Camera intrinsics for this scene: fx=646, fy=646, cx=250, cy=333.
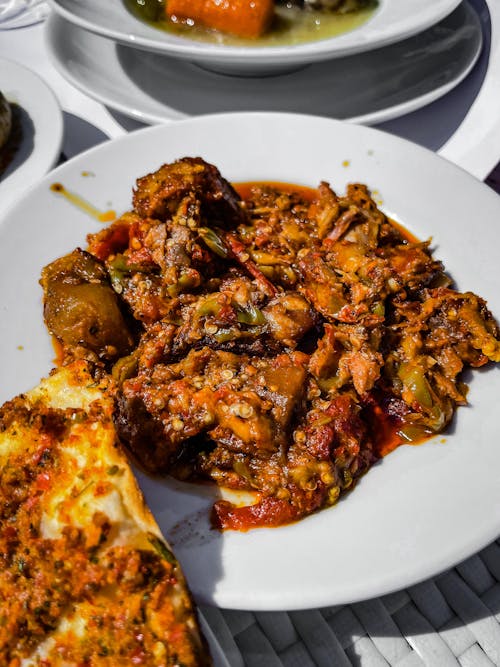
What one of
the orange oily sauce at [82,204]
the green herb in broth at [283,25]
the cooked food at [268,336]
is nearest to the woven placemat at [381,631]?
the cooked food at [268,336]

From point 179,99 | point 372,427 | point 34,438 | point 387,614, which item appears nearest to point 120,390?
point 34,438

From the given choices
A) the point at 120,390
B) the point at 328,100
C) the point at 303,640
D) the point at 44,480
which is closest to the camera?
the point at 44,480

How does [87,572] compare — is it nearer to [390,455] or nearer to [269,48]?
[390,455]

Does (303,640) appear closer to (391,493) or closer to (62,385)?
(391,493)

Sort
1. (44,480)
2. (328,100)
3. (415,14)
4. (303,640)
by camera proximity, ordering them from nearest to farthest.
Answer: (44,480) → (303,640) → (415,14) → (328,100)

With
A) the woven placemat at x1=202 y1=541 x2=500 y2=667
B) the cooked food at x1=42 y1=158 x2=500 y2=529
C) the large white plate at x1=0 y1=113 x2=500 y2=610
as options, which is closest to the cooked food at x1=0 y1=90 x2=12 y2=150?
the large white plate at x1=0 y1=113 x2=500 y2=610

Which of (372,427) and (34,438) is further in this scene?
(372,427)

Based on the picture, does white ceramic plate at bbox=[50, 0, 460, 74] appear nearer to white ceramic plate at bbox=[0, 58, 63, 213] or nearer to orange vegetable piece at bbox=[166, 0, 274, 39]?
orange vegetable piece at bbox=[166, 0, 274, 39]
